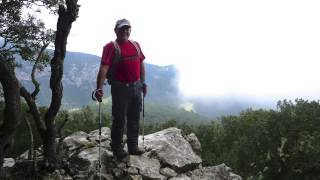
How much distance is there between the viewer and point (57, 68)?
1276 cm

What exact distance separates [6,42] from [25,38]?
70 centimetres

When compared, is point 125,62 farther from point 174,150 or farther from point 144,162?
point 174,150

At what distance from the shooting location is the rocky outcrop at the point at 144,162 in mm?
13039

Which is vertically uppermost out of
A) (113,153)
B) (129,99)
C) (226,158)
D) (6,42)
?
(6,42)

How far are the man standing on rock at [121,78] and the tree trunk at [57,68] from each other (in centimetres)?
100

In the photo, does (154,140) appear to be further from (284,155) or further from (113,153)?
(284,155)

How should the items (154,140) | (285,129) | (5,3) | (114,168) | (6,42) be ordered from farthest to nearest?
(285,129)
(6,42)
(5,3)
(154,140)
(114,168)

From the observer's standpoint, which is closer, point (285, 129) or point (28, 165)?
point (28, 165)

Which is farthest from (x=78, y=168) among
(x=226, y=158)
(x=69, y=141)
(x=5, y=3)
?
(x=226, y=158)

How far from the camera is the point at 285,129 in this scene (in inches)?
845

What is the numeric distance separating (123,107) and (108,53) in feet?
4.54

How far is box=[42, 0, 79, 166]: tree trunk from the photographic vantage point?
40.5ft

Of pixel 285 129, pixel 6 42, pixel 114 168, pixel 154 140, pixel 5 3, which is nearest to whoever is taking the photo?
pixel 114 168

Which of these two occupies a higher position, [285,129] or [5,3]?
[5,3]
